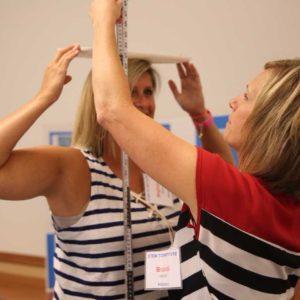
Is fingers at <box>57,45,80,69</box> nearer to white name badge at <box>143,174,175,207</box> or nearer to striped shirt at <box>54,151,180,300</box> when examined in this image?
striped shirt at <box>54,151,180,300</box>

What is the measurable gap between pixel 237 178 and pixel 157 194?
526mm

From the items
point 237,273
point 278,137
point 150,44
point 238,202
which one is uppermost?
point 150,44

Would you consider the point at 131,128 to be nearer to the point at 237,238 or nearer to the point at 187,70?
the point at 237,238

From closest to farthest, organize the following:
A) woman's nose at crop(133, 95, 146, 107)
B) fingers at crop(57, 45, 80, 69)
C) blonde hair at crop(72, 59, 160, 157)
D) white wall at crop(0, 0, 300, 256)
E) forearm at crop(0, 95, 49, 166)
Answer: forearm at crop(0, 95, 49, 166)
fingers at crop(57, 45, 80, 69)
blonde hair at crop(72, 59, 160, 157)
woman's nose at crop(133, 95, 146, 107)
white wall at crop(0, 0, 300, 256)

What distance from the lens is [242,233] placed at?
2.37 ft

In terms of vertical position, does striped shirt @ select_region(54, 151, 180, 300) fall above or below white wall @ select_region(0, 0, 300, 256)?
below

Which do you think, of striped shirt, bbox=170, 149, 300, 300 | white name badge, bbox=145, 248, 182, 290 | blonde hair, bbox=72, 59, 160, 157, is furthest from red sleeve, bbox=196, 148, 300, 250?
blonde hair, bbox=72, 59, 160, 157

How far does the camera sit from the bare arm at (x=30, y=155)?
0.92m

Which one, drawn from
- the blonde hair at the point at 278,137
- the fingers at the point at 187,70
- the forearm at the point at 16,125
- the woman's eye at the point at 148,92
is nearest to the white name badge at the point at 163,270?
the blonde hair at the point at 278,137

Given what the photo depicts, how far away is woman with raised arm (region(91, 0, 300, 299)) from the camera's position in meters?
0.72

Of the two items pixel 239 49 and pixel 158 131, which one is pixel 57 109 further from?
pixel 158 131

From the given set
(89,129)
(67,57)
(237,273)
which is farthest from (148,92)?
(237,273)

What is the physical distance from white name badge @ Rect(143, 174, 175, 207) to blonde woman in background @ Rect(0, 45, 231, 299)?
2 cm

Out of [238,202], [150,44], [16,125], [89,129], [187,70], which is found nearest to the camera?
[238,202]
